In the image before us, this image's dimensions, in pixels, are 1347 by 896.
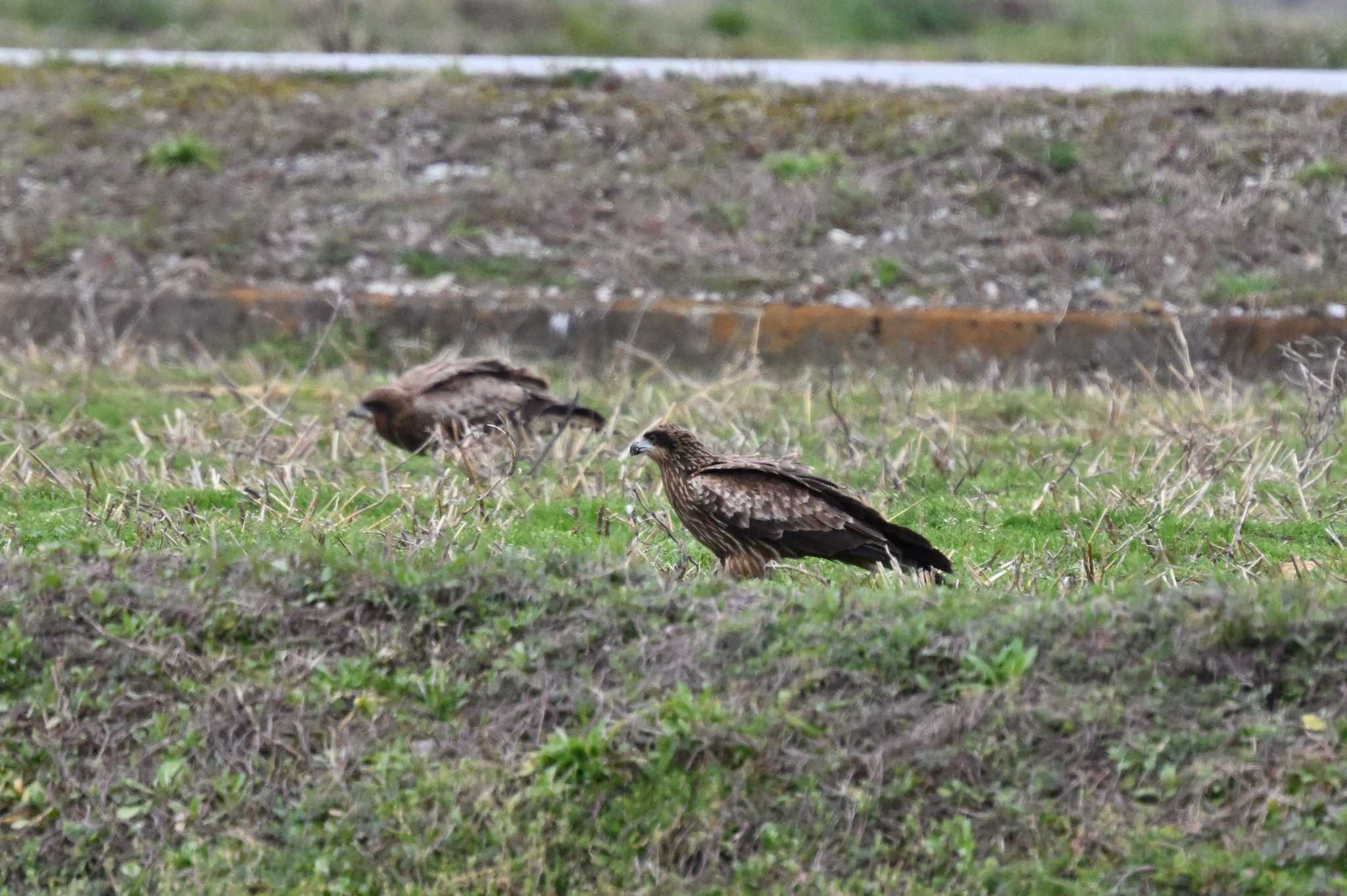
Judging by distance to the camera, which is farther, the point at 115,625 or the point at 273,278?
the point at 273,278

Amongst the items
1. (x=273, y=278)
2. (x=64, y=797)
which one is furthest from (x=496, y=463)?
(x=273, y=278)

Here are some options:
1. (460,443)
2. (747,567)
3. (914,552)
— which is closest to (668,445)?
(747,567)

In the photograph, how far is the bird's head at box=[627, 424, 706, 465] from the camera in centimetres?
670

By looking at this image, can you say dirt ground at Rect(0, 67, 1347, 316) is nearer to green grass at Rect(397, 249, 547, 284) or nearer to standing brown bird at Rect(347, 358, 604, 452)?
green grass at Rect(397, 249, 547, 284)

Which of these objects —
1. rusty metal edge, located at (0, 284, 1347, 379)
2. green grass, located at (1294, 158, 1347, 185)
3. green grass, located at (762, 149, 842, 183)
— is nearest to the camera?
rusty metal edge, located at (0, 284, 1347, 379)

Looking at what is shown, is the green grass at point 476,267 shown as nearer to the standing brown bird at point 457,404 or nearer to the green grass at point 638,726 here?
the standing brown bird at point 457,404

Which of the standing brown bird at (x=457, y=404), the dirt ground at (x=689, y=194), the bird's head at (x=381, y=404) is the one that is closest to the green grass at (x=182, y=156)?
the dirt ground at (x=689, y=194)

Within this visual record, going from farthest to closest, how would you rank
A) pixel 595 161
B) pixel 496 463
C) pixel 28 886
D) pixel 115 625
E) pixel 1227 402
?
pixel 595 161 → pixel 1227 402 → pixel 496 463 → pixel 115 625 → pixel 28 886

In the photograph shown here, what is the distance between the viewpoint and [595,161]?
43.1 ft

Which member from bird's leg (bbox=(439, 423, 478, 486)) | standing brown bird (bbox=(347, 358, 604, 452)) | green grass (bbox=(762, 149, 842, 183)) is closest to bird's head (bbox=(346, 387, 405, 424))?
standing brown bird (bbox=(347, 358, 604, 452))

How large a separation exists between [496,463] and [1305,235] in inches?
259

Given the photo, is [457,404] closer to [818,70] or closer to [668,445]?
[668,445]

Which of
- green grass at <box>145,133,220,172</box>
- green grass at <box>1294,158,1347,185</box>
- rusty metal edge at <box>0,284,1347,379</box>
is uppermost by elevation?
green grass at <box>1294,158,1347,185</box>

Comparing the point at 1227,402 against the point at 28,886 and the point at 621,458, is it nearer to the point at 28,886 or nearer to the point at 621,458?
the point at 621,458
